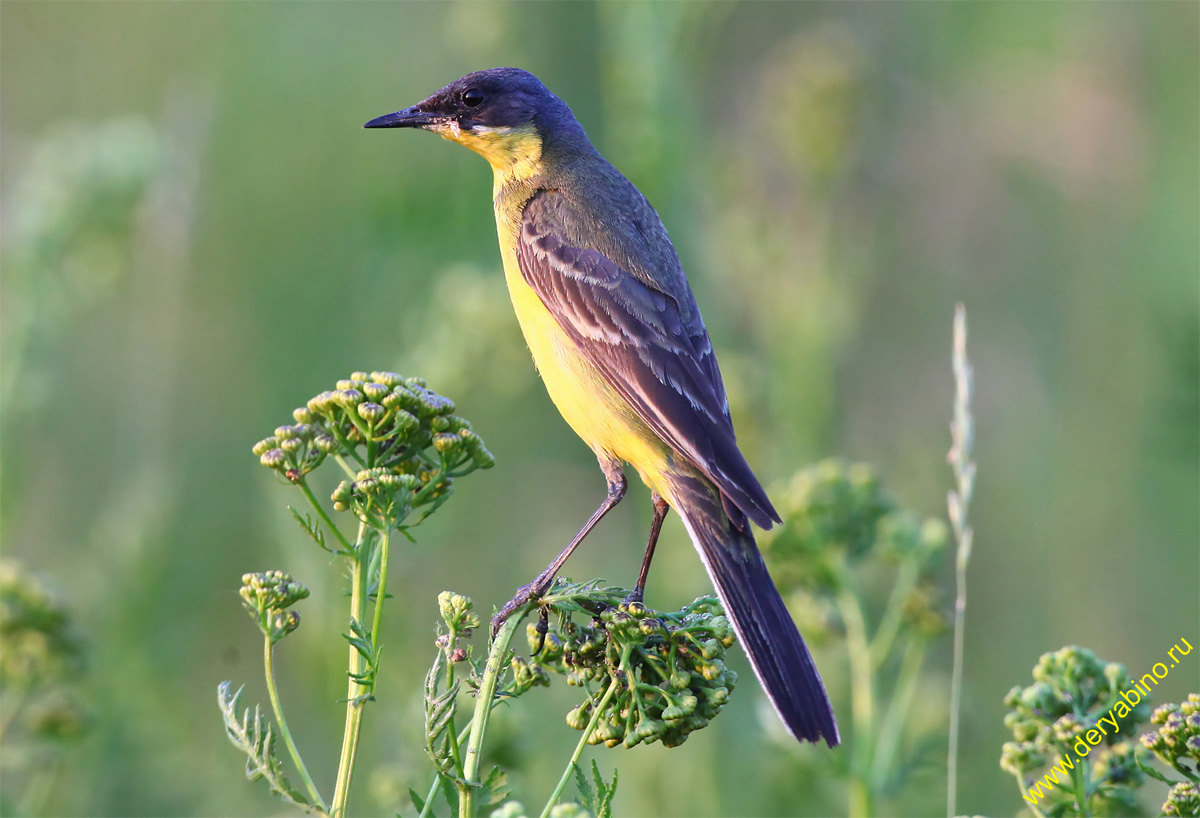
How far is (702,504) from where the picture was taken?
14.4ft

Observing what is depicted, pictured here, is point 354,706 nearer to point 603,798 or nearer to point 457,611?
point 457,611

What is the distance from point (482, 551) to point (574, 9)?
13.0 feet

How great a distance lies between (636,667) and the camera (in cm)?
320

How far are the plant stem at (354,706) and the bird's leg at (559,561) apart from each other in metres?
0.50

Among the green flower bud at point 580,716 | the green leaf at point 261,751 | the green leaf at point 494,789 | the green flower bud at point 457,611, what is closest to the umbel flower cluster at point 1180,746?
the green flower bud at point 580,716

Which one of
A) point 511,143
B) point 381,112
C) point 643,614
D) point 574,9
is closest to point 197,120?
point 511,143

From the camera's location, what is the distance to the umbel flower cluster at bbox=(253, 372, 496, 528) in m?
3.12

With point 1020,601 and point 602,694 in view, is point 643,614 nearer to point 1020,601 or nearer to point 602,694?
point 602,694

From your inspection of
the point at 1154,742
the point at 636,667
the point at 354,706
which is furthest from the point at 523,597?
the point at 1154,742

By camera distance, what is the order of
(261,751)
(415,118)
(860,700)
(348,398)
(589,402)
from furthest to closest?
1. (415,118)
2. (589,402)
3. (860,700)
4. (348,398)
5. (261,751)

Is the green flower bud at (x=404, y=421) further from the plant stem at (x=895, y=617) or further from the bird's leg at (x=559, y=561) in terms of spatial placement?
the plant stem at (x=895, y=617)

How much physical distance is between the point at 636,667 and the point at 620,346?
173 cm

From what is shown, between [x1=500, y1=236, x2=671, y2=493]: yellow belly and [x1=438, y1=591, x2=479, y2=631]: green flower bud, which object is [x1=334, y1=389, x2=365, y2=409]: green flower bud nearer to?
[x1=438, y1=591, x2=479, y2=631]: green flower bud

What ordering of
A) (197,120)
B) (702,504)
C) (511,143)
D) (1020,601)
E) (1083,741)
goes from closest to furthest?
1. (1083,741)
2. (702,504)
3. (511,143)
4. (197,120)
5. (1020,601)
